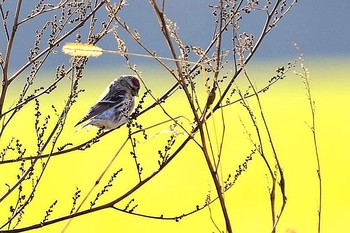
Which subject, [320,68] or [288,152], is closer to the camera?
[288,152]

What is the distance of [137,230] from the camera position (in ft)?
20.9

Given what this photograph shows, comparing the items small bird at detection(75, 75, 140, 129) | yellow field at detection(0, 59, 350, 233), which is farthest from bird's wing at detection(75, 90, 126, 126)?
yellow field at detection(0, 59, 350, 233)

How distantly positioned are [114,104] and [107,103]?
4cm

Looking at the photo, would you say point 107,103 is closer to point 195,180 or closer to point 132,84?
point 132,84

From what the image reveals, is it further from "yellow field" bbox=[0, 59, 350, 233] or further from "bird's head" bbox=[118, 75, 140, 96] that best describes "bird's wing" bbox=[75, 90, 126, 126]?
"yellow field" bbox=[0, 59, 350, 233]

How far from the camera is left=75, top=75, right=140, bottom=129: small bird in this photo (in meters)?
3.31

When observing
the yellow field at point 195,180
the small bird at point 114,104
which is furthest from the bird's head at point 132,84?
the yellow field at point 195,180

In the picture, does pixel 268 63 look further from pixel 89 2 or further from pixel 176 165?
pixel 89 2

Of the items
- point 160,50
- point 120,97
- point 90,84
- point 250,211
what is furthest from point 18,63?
point 120,97

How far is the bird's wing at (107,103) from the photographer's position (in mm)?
3326

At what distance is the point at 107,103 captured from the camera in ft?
11.6

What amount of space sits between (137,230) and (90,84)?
10009mm

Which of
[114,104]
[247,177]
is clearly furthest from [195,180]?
[114,104]

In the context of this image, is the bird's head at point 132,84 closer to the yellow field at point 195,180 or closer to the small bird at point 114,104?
the small bird at point 114,104
